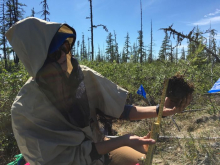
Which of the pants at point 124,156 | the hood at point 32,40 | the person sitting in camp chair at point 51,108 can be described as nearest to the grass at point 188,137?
the pants at point 124,156

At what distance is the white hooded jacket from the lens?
3.99 feet

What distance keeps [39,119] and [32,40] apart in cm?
55

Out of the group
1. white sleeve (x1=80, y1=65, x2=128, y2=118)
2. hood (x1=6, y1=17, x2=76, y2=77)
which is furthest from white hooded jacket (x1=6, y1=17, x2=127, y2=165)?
Answer: white sleeve (x1=80, y1=65, x2=128, y2=118)

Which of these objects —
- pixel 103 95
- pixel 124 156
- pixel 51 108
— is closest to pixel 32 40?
pixel 51 108

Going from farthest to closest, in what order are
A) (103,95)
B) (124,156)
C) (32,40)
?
1. (124,156)
2. (103,95)
3. (32,40)

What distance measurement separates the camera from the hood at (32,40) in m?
1.21

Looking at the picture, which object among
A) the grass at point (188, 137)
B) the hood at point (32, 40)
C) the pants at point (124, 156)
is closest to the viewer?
the hood at point (32, 40)

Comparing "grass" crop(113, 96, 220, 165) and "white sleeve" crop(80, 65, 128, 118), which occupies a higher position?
"white sleeve" crop(80, 65, 128, 118)

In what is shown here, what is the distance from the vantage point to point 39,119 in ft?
4.23

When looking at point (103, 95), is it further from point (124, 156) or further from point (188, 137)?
point (188, 137)

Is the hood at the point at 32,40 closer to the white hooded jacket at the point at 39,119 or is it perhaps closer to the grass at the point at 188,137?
the white hooded jacket at the point at 39,119

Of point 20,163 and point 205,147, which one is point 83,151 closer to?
point 20,163

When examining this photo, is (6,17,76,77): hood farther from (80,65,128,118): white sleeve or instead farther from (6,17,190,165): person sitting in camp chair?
(80,65,128,118): white sleeve

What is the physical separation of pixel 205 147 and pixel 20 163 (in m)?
1.82
